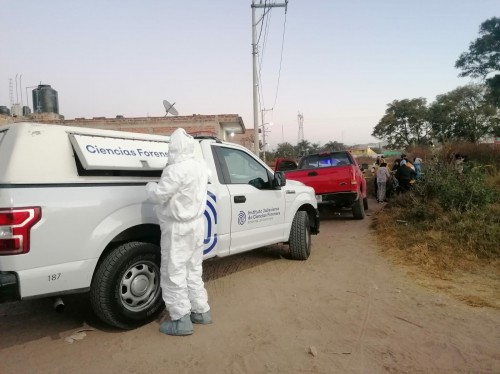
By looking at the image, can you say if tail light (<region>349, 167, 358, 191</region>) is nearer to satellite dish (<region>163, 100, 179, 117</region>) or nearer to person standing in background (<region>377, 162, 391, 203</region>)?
person standing in background (<region>377, 162, 391, 203</region>)

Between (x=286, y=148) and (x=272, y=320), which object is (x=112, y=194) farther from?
(x=286, y=148)

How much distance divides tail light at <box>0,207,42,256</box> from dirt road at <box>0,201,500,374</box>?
100 cm

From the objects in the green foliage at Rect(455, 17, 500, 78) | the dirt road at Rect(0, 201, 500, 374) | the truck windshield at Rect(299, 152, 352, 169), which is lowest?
the dirt road at Rect(0, 201, 500, 374)

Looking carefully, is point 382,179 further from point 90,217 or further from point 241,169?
point 90,217

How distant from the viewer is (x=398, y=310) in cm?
417

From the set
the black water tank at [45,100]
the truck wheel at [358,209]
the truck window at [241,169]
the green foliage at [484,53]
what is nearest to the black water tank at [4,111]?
the black water tank at [45,100]

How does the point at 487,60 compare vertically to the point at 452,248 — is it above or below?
above

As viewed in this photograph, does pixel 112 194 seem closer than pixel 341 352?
No

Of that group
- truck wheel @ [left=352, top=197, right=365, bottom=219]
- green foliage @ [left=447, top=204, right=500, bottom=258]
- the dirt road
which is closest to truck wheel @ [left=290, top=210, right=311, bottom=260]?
the dirt road

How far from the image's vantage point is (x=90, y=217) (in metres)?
3.28

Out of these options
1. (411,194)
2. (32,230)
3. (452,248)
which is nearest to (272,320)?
(32,230)

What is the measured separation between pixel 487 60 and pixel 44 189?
34264 millimetres

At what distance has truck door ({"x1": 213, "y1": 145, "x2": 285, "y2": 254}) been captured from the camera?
479cm

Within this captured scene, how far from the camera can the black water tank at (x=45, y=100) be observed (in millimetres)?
26375
